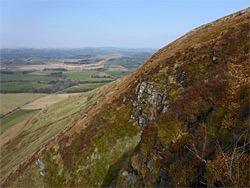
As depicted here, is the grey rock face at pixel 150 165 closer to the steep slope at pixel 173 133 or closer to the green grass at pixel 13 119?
the steep slope at pixel 173 133

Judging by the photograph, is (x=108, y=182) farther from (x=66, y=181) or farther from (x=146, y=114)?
(x=146, y=114)

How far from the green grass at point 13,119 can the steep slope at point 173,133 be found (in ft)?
373

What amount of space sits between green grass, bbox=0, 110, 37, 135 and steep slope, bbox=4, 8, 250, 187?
373 feet

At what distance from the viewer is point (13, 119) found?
159625mm

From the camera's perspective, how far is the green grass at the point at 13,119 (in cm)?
14518

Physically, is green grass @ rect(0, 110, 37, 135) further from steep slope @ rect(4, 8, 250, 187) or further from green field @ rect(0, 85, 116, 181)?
steep slope @ rect(4, 8, 250, 187)

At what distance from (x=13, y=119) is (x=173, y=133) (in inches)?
7333

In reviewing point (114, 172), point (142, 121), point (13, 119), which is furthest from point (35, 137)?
point (13, 119)

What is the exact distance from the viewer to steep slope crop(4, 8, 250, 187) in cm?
1438

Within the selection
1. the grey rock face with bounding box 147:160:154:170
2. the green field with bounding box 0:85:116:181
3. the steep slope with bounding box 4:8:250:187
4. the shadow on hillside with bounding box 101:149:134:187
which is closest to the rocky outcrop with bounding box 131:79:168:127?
the steep slope with bounding box 4:8:250:187

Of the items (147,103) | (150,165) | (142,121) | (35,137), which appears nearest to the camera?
(150,165)

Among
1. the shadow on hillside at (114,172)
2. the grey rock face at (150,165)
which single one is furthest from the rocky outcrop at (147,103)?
the grey rock face at (150,165)

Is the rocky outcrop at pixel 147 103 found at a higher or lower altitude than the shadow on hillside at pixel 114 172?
higher

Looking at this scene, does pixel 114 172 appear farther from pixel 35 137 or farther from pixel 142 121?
pixel 35 137
